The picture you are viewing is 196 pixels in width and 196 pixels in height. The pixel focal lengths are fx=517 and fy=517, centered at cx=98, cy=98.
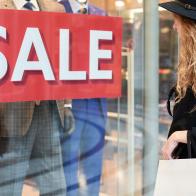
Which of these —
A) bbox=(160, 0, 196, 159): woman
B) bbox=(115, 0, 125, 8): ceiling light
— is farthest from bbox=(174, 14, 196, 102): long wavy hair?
bbox=(115, 0, 125, 8): ceiling light

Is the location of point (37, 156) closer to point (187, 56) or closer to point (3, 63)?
point (3, 63)

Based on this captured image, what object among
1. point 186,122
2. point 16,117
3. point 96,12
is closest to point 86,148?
point 16,117

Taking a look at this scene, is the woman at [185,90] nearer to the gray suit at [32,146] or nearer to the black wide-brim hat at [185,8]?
the black wide-brim hat at [185,8]

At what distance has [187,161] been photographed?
4.06 feet

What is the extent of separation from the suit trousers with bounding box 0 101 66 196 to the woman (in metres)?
0.94

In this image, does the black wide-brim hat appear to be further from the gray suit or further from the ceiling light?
the ceiling light

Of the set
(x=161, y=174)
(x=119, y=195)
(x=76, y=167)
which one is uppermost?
(x=161, y=174)

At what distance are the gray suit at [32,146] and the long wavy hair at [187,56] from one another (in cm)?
95

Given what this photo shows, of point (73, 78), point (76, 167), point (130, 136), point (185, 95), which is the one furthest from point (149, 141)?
point (185, 95)

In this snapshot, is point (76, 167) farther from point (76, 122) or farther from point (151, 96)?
point (151, 96)

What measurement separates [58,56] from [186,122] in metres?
0.95

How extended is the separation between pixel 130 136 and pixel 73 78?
69 cm

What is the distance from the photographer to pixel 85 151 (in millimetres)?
2488

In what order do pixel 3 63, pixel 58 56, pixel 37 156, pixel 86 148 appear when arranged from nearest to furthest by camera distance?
pixel 3 63, pixel 58 56, pixel 37 156, pixel 86 148
